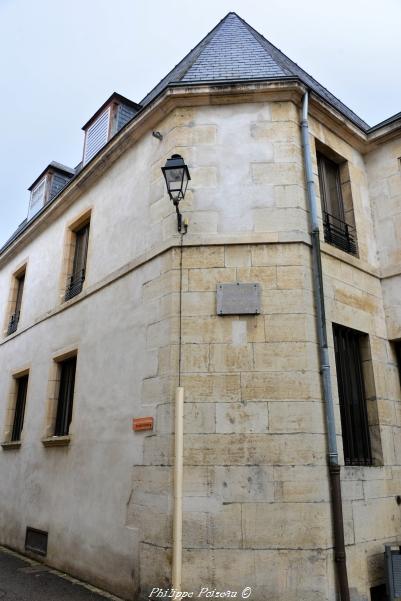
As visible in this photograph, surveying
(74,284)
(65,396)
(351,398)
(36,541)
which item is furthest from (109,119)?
(36,541)

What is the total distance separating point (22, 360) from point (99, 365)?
3.36m

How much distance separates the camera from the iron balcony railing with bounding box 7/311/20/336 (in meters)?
10.5

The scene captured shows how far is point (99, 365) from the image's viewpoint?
6652mm

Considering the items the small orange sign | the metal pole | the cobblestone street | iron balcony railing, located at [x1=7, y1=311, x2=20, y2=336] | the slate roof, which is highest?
the slate roof

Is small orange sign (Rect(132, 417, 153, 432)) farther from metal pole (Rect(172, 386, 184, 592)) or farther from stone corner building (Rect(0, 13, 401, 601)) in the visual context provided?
metal pole (Rect(172, 386, 184, 592))

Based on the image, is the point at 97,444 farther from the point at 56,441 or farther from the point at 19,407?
the point at 19,407

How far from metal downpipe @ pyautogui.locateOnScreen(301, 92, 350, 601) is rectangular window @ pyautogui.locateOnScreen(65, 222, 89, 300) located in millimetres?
4209

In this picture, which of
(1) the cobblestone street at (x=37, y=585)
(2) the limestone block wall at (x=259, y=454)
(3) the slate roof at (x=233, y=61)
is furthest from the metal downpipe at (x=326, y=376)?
(1) the cobblestone street at (x=37, y=585)

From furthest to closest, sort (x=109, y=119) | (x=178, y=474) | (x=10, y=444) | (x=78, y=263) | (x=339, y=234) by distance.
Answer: (x=109, y=119), (x=78, y=263), (x=10, y=444), (x=339, y=234), (x=178, y=474)

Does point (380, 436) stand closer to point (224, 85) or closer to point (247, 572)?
point (247, 572)

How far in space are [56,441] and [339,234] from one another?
17.1ft

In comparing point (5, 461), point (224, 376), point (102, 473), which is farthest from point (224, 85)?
point (5, 461)

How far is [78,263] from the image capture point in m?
8.70

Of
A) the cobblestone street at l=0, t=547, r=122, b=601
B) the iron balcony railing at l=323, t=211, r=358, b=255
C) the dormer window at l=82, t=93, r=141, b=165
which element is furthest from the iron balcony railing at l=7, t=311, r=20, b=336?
the iron balcony railing at l=323, t=211, r=358, b=255
